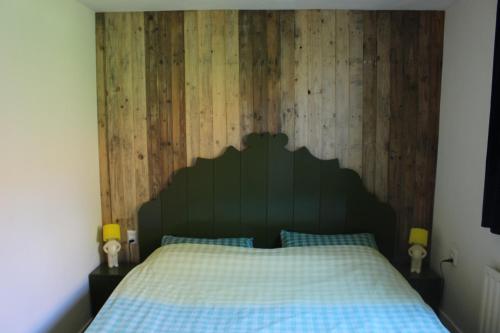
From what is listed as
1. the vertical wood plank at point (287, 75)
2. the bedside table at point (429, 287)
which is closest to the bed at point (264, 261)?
the vertical wood plank at point (287, 75)

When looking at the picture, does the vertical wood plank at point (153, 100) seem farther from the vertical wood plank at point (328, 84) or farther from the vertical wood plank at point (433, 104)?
the vertical wood plank at point (433, 104)

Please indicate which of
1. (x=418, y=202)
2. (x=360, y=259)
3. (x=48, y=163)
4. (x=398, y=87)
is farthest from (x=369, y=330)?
(x=48, y=163)

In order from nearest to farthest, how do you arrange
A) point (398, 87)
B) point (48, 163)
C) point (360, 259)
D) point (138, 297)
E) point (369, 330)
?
point (369, 330)
point (138, 297)
point (48, 163)
point (360, 259)
point (398, 87)

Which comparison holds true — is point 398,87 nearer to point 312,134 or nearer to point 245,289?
point 312,134

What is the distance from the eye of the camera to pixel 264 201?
2.69 m

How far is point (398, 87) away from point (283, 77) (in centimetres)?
85

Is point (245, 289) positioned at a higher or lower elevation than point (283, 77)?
lower

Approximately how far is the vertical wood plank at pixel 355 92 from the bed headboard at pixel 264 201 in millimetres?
136

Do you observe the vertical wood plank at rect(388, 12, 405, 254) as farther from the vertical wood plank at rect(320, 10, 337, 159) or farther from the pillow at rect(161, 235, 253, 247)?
the pillow at rect(161, 235, 253, 247)

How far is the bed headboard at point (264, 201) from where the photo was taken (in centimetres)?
265

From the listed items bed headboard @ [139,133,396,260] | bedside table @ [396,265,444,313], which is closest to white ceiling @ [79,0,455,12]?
bed headboard @ [139,133,396,260]

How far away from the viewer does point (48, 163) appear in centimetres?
207

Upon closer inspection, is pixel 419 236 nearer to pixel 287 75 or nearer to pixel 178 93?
pixel 287 75

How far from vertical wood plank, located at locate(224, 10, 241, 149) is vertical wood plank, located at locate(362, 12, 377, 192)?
94 cm
